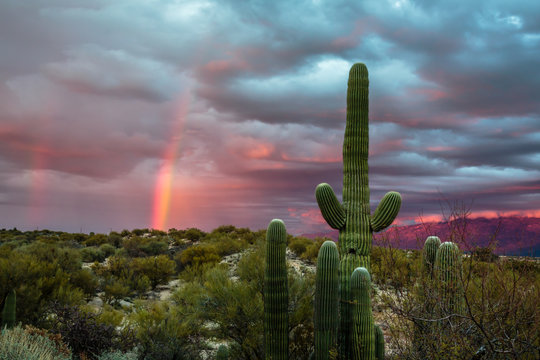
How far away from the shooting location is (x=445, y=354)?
697 centimetres

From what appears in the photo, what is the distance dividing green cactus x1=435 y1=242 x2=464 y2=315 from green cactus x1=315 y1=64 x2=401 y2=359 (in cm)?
185

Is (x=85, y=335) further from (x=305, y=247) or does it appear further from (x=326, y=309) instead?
(x=305, y=247)

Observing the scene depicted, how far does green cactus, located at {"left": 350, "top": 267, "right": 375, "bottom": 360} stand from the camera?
28.1ft

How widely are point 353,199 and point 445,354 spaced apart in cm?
A: 437

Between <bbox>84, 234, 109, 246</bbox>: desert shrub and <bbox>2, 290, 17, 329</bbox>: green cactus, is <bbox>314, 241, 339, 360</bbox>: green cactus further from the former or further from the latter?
<bbox>84, 234, 109, 246</bbox>: desert shrub

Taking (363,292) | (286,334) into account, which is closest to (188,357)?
(286,334)

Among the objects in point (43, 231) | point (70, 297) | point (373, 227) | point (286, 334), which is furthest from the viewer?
point (43, 231)

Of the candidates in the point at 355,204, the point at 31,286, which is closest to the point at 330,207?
the point at 355,204

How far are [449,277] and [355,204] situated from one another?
2.81 meters

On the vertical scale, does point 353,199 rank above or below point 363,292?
above

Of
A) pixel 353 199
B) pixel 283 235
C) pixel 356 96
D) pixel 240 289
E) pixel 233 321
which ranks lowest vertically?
pixel 233 321

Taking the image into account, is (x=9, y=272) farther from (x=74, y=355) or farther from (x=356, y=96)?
(x=356, y=96)

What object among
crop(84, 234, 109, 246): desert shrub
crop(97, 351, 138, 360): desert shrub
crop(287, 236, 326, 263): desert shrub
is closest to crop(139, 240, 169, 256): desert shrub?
crop(84, 234, 109, 246): desert shrub

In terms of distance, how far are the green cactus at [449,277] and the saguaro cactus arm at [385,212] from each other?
71.3 inches
